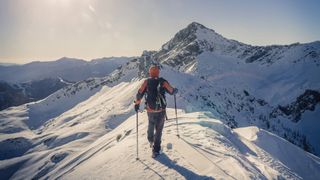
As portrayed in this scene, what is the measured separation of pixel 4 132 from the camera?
53.1m

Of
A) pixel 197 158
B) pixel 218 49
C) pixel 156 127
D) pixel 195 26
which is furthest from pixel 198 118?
pixel 195 26

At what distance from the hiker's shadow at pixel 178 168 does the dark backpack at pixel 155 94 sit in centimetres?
182

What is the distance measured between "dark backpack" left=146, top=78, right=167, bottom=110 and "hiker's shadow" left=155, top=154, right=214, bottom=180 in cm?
182

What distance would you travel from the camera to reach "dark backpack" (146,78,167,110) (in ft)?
38.8

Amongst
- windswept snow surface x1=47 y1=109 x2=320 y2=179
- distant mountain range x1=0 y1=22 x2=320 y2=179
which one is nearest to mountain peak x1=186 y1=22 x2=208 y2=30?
distant mountain range x1=0 y1=22 x2=320 y2=179

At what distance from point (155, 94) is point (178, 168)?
2.98 metres

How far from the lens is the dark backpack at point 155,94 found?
11828 millimetres

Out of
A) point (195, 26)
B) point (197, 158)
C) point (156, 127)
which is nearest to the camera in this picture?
point (197, 158)

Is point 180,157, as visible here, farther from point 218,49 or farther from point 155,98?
point 218,49

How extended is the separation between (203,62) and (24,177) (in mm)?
87190

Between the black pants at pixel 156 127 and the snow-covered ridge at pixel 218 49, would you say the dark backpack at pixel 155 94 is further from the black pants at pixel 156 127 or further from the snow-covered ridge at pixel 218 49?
the snow-covered ridge at pixel 218 49

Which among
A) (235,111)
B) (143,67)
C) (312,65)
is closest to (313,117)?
(312,65)

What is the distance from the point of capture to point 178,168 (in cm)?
1020

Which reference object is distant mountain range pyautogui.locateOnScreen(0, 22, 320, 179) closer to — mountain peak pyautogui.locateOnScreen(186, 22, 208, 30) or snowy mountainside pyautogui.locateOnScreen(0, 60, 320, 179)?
snowy mountainside pyautogui.locateOnScreen(0, 60, 320, 179)
